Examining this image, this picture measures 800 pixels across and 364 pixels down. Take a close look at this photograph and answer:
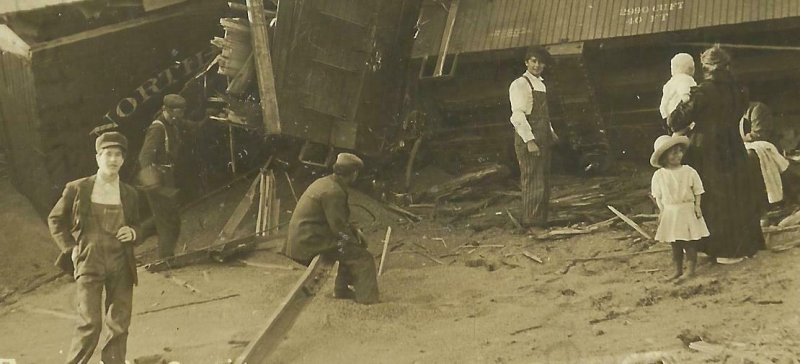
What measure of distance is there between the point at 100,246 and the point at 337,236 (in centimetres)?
138

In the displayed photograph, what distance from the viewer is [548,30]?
5.51 metres

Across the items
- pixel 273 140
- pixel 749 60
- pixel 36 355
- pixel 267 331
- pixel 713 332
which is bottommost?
pixel 36 355

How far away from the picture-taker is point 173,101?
5.67 m

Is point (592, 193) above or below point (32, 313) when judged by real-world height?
above

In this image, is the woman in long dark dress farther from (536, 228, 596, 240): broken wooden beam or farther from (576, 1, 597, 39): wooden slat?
(576, 1, 597, 39): wooden slat

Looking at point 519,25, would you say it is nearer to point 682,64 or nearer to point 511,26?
point 511,26

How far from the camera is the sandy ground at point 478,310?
341 centimetres

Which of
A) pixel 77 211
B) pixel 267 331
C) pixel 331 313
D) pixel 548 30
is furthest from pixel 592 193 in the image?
pixel 77 211

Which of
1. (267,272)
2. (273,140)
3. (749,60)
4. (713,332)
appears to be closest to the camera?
(713,332)

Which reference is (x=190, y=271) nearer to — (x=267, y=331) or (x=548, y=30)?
(x=267, y=331)

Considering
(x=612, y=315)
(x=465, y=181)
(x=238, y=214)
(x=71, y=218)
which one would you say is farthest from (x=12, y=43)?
(x=612, y=315)

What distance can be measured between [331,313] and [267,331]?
0.54 meters

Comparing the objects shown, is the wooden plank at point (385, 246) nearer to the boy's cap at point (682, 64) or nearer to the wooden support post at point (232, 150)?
the wooden support post at point (232, 150)

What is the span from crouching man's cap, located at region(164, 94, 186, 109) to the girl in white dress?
3.21 m
